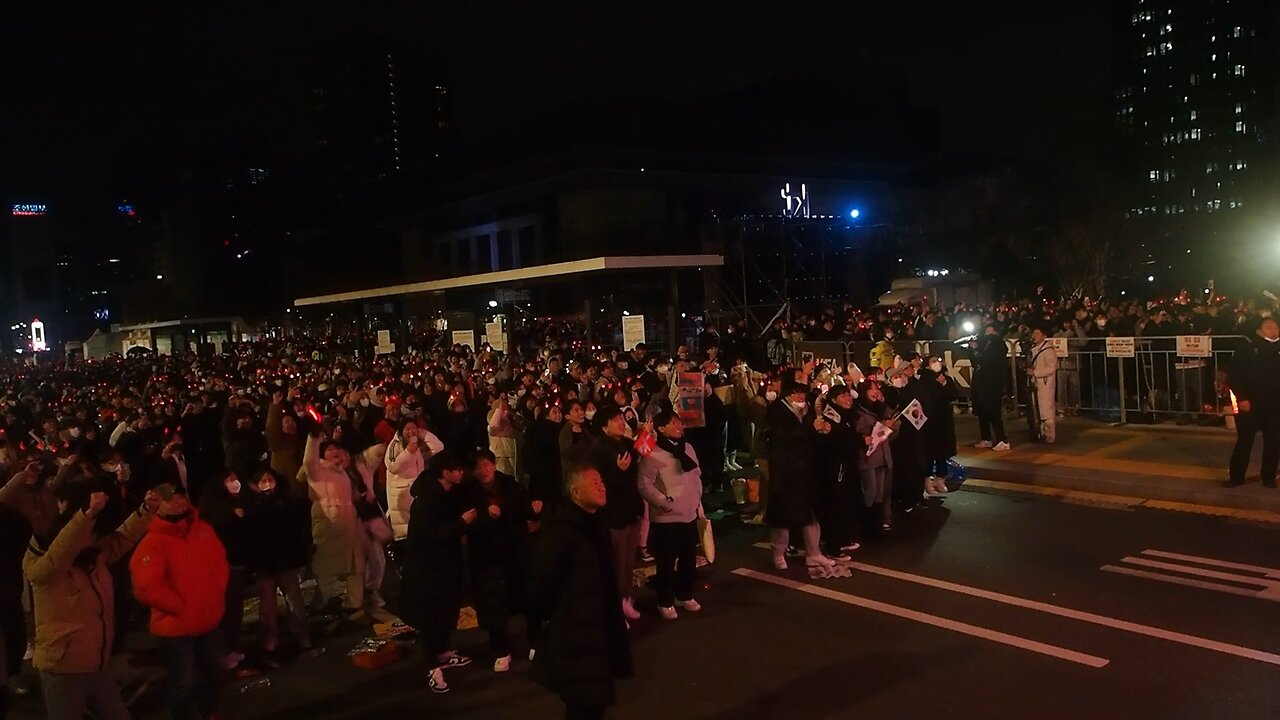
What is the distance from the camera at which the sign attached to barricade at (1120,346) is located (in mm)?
13672

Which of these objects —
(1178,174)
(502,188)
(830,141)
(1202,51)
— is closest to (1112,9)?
(1202,51)

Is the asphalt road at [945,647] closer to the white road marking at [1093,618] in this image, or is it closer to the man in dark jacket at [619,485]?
the white road marking at [1093,618]

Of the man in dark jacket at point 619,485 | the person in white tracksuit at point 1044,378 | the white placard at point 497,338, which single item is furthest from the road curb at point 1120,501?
the white placard at point 497,338

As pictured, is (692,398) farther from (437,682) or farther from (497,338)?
(497,338)

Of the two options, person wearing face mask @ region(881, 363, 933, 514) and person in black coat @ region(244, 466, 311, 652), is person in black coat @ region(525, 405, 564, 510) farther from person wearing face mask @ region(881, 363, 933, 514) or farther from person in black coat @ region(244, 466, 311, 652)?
person wearing face mask @ region(881, 363, 933, 514)

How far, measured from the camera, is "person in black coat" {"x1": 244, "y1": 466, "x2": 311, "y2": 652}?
708cm

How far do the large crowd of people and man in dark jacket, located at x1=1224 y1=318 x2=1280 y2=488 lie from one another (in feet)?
9.12

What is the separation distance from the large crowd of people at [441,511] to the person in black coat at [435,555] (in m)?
0.01

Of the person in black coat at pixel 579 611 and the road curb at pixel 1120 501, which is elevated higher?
the person in black coat at pixel 579 611

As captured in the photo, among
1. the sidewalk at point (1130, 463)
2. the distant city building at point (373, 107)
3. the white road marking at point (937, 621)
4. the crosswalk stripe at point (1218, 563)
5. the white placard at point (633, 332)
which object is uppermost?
the distant city building at point (373, 107)

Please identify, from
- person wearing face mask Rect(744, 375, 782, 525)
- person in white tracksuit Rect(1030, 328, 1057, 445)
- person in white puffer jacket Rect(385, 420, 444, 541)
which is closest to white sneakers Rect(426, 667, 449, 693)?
person in white puffer jacket Rect(385, 420, 444, 541)

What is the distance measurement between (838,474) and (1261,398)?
4.70 metres

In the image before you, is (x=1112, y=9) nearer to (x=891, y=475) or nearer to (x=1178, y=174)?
(x=1178, y=174)

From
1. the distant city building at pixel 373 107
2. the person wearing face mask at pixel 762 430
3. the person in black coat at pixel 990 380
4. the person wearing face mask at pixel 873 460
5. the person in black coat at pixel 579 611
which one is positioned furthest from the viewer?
the distant city building at pixel 373 107
